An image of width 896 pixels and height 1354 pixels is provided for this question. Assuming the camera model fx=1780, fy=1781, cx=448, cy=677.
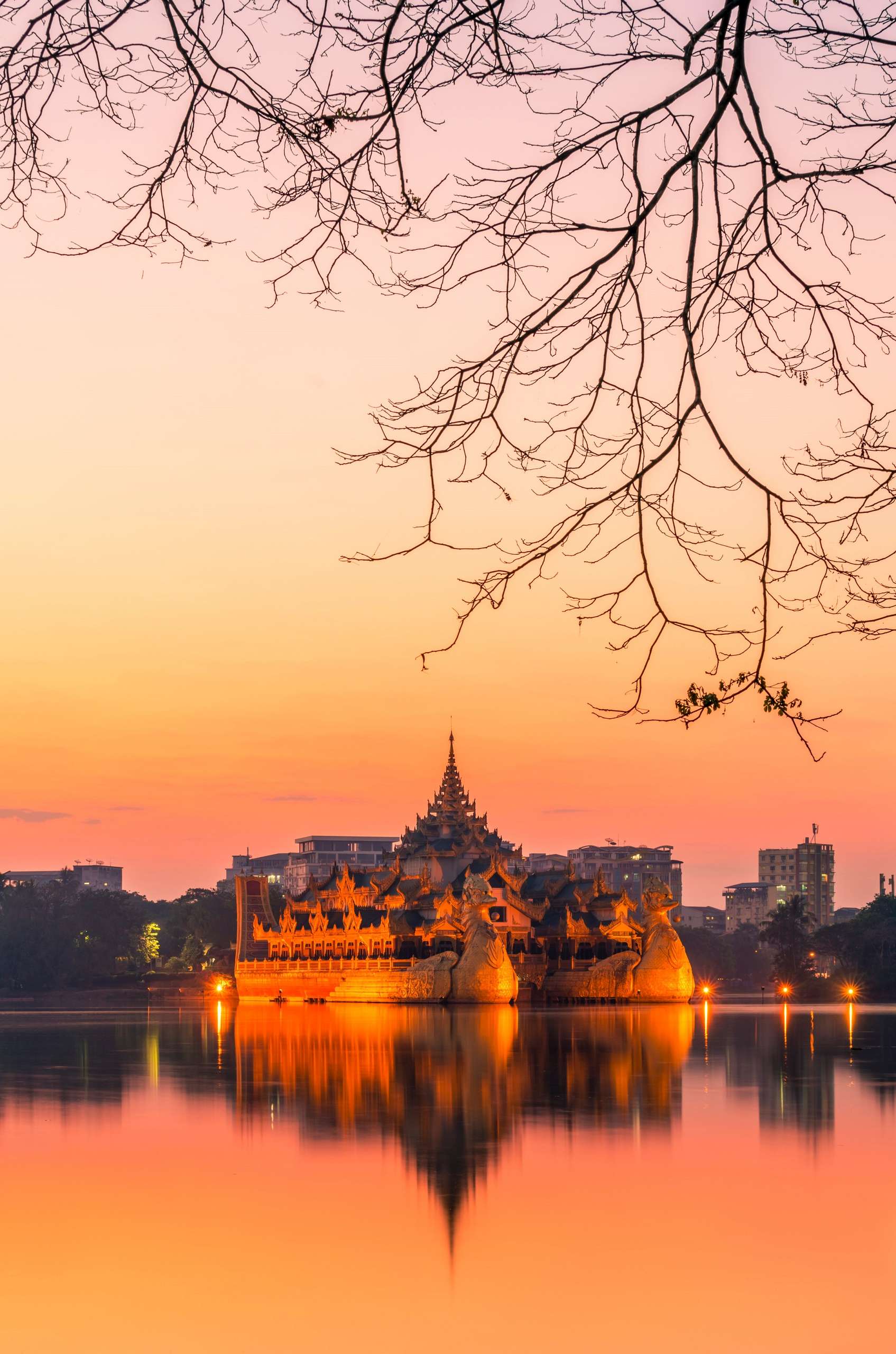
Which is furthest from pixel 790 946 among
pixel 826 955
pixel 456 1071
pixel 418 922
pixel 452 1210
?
pixel 452 1210

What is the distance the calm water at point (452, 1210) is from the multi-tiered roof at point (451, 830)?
73891mm

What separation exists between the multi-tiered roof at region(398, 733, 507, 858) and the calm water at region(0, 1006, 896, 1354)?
7389 cm

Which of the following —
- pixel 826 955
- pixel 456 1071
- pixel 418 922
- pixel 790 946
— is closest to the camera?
pixel 456 1071

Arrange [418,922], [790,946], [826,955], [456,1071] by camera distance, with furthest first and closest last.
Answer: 1. [826,955]
2. [790,946]
3. [418,922]
4. [456,1071]

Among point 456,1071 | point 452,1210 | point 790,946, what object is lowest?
point 790,946

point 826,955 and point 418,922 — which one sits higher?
point 418,922

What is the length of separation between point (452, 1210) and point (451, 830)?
3879 inches

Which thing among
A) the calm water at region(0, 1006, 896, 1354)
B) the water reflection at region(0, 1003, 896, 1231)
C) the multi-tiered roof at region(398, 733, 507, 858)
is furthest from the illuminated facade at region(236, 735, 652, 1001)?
the calm water at region(0, 1006, 896, 1354)

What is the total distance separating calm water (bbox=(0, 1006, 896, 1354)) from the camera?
14578 mm

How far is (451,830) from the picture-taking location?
11806 centimetres

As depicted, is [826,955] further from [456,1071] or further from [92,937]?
[456,1071]

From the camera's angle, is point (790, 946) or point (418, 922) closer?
point (418, 922)

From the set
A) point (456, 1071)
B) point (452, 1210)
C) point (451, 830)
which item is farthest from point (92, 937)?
point (452, 1210)

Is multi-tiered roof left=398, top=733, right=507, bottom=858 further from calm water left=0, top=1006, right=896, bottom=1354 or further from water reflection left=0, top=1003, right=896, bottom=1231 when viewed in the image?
calm water left=0, top=1006, right=896, bottom=1354
